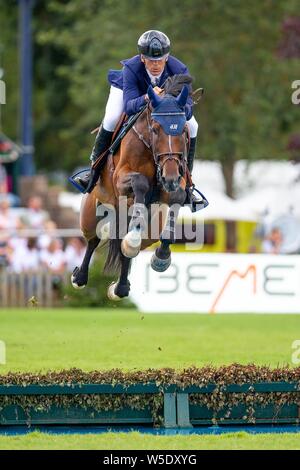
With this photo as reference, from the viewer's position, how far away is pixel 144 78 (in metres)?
11.1

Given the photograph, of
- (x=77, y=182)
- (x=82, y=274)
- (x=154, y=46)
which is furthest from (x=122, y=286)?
(x=154, y=46)

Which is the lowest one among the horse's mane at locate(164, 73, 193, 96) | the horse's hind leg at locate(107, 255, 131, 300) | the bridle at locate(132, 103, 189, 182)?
the horse's hind leg at locate(107, 255, 131, 300)

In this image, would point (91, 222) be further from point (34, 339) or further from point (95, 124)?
point (95, 124)

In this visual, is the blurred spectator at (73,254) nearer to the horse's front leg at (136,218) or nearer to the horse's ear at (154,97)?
the horse's front leg at (136,218)

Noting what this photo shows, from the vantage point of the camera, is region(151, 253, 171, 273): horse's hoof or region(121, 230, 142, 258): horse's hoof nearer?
region(121, 230, 142, 258): horse's hoof

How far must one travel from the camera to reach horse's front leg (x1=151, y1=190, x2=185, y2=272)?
10922 mm

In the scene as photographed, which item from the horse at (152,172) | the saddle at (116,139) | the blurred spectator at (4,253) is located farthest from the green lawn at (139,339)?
the blurred spectator at (4,253)

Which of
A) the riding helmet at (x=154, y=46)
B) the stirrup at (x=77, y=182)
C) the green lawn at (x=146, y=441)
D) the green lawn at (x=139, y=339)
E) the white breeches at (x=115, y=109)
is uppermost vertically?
the riding helmet at (x=154, y=46)

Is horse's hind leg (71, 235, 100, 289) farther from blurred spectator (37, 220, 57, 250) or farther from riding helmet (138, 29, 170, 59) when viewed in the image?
blurred spectator (37, 220, 57, 250)

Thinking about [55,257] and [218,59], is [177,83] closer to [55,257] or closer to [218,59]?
[55,257]

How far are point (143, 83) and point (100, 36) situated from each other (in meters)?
25.4

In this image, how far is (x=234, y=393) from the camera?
31.8 ft

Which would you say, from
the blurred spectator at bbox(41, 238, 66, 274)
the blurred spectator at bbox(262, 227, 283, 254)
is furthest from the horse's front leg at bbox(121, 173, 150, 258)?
the blurred spectator at bbox(262, 227, 283, 254)

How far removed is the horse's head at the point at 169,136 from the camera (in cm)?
1037
